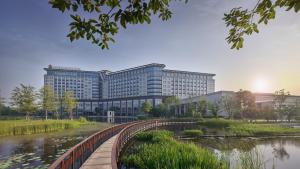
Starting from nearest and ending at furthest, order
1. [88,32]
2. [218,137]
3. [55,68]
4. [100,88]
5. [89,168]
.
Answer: [88,32], [89,168], [218,137], [55,68], [100,88]

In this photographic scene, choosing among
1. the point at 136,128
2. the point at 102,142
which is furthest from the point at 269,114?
the point at 102,142

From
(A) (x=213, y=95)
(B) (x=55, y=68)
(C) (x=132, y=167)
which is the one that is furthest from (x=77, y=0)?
(B) (x=55, y=68)

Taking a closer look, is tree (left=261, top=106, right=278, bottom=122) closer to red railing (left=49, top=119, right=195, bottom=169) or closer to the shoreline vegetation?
red railing (left=49, top=119, right=195, bottom=169)

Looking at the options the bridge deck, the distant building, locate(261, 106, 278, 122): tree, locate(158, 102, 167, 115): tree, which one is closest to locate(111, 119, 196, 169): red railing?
the bridge deck

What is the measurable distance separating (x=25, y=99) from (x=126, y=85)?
99268 millimetres

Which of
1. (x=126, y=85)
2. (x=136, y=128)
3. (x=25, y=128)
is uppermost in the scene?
(x=126, y=85)

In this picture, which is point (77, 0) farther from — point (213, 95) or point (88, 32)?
point (213, 95)

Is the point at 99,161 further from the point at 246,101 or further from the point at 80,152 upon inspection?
the point at 246,101

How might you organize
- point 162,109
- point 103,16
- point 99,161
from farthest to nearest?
point 162,109 < point 99,161 < point 103,16

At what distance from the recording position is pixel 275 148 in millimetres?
23625

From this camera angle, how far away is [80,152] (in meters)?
11.7

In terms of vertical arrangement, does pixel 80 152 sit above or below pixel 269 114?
above

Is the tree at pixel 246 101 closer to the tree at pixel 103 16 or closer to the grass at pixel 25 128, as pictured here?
the grass at pixel 25 128

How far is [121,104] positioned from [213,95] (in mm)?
73822
